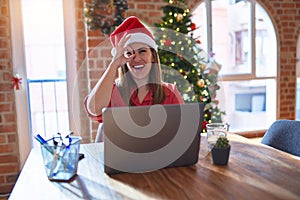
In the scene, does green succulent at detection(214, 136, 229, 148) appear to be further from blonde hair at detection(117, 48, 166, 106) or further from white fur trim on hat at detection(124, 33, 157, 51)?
white fur trim on hat at detection(124, 33, 157, 51)

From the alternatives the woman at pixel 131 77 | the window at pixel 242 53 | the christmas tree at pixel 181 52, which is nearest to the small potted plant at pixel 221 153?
the woman at pixel 131 77

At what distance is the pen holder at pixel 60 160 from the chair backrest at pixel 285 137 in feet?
3.24

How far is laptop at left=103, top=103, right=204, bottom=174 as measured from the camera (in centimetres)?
100

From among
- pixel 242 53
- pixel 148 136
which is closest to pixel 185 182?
pixel 148 136

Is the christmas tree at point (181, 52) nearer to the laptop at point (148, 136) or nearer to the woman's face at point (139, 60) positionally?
the woman's face at point (139, 60)

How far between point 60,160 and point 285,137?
1.06 metres

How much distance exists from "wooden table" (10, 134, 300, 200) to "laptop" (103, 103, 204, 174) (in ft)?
0.12

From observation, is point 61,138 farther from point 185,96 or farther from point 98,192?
point 185,96

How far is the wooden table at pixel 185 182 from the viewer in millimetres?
866

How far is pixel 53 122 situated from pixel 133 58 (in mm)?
2115

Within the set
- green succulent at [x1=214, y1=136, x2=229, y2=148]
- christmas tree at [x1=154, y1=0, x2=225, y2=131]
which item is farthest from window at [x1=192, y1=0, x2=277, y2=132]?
green succulent at [x1=214, y1=136, x2=229, y2=148]

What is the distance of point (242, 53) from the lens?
4488mm

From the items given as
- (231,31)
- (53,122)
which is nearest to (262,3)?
(231,31)

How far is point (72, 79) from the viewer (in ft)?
9.31
